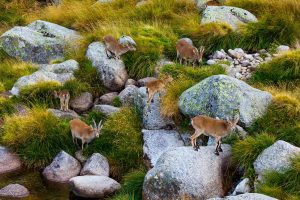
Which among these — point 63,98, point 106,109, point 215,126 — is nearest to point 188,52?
point 106,109

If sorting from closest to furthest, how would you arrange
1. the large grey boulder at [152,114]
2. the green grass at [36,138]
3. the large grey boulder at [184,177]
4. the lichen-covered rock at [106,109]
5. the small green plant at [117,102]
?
the large grey boulder at [184,177], the green grass at [36,138], the large grey boulder at [152,114], the lichen-covered rock at [106,109], the small green plant at [117,102]

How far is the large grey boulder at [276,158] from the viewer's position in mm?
9625

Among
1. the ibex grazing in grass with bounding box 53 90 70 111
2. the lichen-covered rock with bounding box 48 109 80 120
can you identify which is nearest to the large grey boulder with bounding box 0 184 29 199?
the lichen-covered rock with bounding box 48 109 80 120

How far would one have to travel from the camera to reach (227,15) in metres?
16.3

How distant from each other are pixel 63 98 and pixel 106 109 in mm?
979

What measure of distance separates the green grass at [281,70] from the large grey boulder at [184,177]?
385 centimetres

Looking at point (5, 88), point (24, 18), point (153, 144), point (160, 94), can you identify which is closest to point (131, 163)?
point (153, 144)

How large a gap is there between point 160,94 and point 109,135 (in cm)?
141

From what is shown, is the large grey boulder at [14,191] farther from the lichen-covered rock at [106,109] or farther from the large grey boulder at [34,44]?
the large grey boulder at [34,44]

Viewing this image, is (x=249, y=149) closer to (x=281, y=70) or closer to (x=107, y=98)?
(x=281, y=70)

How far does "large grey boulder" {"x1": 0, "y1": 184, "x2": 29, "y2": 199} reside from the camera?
10.6m

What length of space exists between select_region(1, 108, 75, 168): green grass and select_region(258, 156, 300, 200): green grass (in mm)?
4451

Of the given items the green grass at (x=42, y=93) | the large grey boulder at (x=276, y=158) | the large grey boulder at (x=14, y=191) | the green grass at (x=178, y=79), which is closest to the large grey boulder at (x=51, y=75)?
the green grass at (x=42, y=93)

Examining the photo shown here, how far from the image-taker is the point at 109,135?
40.1 ft
